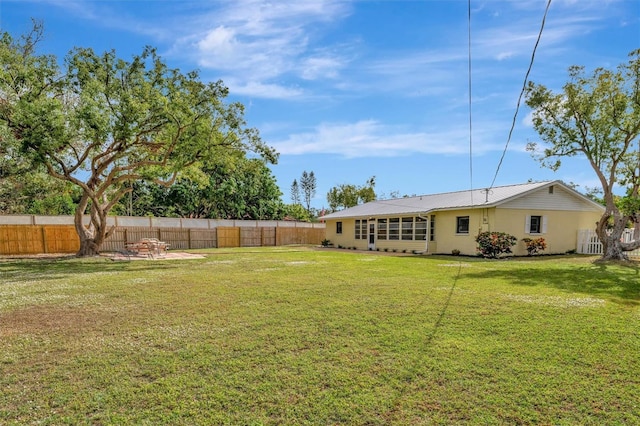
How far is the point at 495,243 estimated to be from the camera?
1544 centimetres

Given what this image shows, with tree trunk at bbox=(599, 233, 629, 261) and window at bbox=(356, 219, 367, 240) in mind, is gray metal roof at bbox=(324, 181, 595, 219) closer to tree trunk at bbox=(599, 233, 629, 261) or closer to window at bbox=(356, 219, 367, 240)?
window at bbox=(356, 219, 367, 240)

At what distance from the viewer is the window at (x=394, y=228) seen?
21.3 m

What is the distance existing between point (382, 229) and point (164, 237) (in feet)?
46.7

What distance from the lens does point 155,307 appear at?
6.30m

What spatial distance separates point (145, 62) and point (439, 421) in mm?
16261

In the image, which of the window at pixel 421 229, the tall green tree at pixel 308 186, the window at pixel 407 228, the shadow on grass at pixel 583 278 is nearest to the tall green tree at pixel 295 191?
the tall green tree at pixel 308 186

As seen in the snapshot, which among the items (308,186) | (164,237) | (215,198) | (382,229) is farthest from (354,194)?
(308,186)

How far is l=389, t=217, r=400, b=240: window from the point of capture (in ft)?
69.8

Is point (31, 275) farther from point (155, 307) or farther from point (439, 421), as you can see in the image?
point (439, 421)

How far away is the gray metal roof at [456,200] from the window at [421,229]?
2.13 feet

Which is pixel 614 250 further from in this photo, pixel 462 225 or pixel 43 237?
pixel 43 237

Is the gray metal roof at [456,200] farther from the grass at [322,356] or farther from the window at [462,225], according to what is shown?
the grass at [322,356]

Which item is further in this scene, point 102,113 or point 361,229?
point 361,229

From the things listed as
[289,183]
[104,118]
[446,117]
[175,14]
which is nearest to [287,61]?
[175,14]
